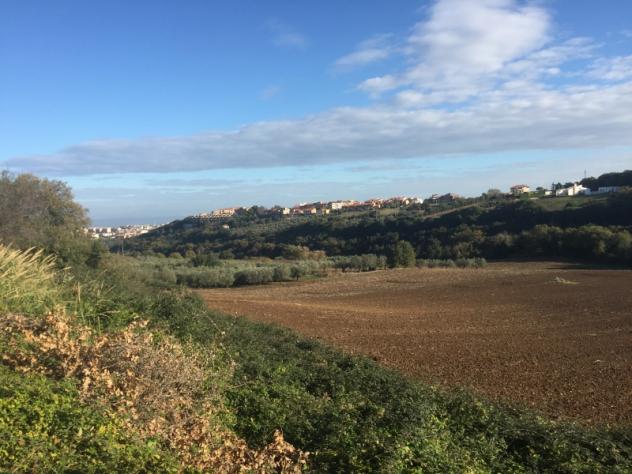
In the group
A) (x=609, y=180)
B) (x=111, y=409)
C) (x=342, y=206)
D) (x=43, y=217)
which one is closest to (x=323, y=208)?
(x=342, y=206)

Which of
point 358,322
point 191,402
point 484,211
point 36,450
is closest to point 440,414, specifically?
point 191,402

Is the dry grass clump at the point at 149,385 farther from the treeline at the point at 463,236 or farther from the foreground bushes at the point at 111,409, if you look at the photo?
the treeline at the point at 463,236

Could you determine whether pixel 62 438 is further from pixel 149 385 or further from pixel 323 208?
pixel 323 208

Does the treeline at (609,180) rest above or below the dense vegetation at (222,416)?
above

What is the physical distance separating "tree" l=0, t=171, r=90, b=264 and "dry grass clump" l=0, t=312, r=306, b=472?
1210 cm

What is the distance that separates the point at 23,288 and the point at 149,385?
4.93m

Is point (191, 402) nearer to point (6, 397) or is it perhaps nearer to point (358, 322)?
point (6, 397)

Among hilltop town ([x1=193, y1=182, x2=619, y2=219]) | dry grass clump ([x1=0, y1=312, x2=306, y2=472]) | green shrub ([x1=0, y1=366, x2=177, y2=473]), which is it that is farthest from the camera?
hilltop town ([x1=193, y1=182, x2=619, y2=219])

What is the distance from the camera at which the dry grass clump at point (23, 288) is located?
28.4 ft

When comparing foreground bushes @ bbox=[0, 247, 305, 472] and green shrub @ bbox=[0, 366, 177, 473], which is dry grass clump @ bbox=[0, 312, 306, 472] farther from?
green shrub @ bbox=[0, 366, 177, 473]

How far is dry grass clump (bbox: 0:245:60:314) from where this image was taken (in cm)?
866

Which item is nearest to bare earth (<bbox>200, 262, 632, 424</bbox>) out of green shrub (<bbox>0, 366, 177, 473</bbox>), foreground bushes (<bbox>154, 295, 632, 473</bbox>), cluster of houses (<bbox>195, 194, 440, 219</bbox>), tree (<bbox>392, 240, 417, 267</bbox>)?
foreground bushes (<bbox>154, 295, 632, 473</bbox>)

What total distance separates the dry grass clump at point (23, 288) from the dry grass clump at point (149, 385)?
57.2 inches

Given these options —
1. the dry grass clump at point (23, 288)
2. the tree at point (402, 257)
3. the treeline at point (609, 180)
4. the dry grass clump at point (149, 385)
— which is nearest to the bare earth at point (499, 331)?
the dry grass clump at point (149, 385)
